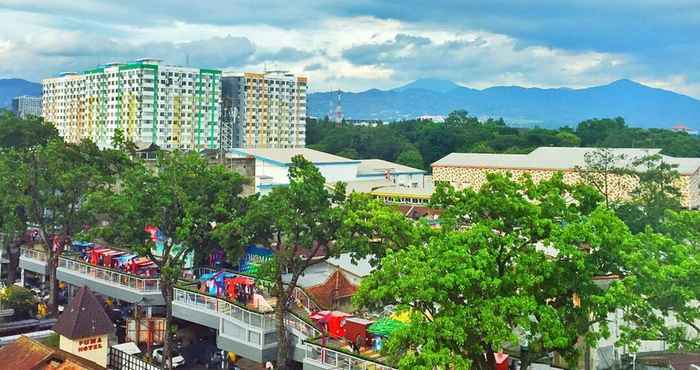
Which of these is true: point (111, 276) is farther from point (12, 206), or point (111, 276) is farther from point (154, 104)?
point (154, 104)

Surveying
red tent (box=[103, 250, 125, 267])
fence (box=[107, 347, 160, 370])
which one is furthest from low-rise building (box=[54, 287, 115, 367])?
red tent (box=[103, 250, 125, 267])

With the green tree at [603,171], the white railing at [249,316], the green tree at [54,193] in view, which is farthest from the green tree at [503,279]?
the green tree at [603,171]

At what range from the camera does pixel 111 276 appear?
2708 centimetres

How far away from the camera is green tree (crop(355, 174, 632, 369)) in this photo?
12.4 metres

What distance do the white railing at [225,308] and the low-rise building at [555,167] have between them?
34381 mm

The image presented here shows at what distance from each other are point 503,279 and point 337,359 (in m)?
6.34

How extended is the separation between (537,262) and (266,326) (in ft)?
33.3

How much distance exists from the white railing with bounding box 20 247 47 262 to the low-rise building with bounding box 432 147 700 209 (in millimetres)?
32973

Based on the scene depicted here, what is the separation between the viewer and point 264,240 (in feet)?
71.7

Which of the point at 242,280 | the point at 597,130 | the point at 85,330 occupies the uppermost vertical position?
the point at 597,130

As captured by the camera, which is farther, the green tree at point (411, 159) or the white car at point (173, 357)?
the green tree at point (411, 159)

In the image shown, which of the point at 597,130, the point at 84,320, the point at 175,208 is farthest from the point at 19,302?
the point at 597,130

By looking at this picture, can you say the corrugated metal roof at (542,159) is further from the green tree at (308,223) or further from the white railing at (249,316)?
the white railing at (249,316)

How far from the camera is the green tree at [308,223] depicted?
778 inches
